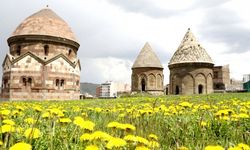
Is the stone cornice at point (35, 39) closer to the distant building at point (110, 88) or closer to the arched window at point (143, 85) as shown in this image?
the arched window at point (143, 85)

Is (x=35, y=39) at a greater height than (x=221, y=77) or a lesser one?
greater

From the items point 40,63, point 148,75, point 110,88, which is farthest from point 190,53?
point 110,88

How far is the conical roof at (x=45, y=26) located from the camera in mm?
35000

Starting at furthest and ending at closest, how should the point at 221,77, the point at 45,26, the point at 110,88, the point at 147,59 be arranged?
the point at 110,88, the point at 221,77, the point at 147,59, the point at 45,26

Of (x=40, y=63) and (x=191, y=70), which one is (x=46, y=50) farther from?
(x=191, y=70)

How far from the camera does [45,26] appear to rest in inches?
1403

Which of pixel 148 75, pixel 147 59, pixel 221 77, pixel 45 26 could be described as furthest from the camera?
pixel 221 77

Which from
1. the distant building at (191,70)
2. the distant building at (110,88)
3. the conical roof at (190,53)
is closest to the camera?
the distant building at (191,70)

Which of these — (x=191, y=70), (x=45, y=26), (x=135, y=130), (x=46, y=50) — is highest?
(x=45, y=26)

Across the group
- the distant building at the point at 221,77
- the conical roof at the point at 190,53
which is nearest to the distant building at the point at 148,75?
the conical roof at the point at 190,53

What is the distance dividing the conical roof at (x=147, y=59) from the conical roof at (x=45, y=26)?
1613 cm

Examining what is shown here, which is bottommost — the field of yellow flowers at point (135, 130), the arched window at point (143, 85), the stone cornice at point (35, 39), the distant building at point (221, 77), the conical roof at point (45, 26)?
the field of yellow flowers at point (135, 130)

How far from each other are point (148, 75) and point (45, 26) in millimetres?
20906

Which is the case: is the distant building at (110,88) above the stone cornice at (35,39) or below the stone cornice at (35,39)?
below
